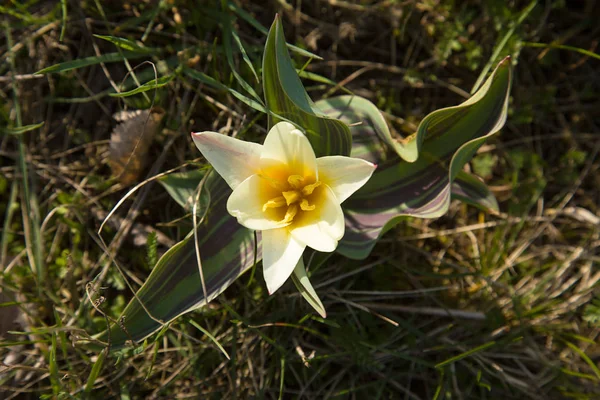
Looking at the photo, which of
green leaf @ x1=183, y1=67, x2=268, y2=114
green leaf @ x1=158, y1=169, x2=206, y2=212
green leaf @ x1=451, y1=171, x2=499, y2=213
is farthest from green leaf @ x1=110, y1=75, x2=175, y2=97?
green leaf @ x1=451, y1=171, x2=499, y2=213

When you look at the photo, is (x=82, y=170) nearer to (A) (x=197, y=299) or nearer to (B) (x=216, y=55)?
(B) (x=216, y=55)

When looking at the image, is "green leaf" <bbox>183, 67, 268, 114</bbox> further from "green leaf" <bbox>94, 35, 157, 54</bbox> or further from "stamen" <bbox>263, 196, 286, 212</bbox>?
"stamen" <bbox>263, 196, 286, 212</bbox>

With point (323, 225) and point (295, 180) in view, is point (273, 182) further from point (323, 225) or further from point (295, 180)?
point (323, 225)

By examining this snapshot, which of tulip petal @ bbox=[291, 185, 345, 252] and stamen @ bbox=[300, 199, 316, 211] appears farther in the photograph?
stamen @ bbox=[300, 199, 316, 211]

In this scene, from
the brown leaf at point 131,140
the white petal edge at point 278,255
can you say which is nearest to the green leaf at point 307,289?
the white petal edge at point 278,255

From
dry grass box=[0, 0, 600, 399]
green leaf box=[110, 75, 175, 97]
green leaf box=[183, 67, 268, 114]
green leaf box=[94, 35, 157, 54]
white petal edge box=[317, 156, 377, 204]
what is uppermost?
green leaf box=[94, 35, 157, 54]

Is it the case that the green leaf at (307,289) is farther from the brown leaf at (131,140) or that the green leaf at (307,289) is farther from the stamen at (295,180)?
the brown leaf at (131,140)
